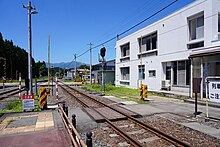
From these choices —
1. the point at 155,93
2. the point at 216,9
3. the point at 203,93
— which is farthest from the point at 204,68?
the point at 155,93

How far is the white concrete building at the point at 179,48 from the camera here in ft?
44.6

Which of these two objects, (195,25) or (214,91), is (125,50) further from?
(214,91)

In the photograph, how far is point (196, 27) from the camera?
15.5m

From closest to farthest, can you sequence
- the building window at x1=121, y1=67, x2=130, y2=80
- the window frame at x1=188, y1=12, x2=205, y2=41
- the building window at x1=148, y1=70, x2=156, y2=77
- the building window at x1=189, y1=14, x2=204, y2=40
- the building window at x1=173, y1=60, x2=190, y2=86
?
1. the building window at x1=189, y1=14, x2=204, y2=40
2. the window frame at x1=188, y1=12, x2=205, y2=41
3. the building window at x1=173, y1=60, x2=190, y2=86
4. the building window at x1=148, y1=70, x2=156, y2=77
5. the building window at x1=121, y1=67, x2=130, y2=80

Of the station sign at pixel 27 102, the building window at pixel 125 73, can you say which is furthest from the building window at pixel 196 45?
the building window at pixel 125 73

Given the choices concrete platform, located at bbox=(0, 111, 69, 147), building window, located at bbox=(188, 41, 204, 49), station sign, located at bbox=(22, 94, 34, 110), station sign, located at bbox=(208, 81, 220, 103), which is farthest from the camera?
building window, located at bbox=(188, 41, 204, 49)

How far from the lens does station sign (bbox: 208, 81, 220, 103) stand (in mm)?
8016

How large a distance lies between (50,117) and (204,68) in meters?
10.9

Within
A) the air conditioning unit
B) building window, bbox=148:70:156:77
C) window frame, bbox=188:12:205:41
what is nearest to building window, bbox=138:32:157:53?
building window, bbox=148:70:156:77

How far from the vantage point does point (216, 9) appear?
13.7 m

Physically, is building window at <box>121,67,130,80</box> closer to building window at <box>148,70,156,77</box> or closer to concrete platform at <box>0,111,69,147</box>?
building window at <box>148,70,156,77</box>

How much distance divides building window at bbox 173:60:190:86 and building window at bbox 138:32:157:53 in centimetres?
454

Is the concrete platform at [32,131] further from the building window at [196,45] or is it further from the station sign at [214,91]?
the building window at [196,45]

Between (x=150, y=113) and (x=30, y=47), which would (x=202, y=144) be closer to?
(x=150, y=113)
